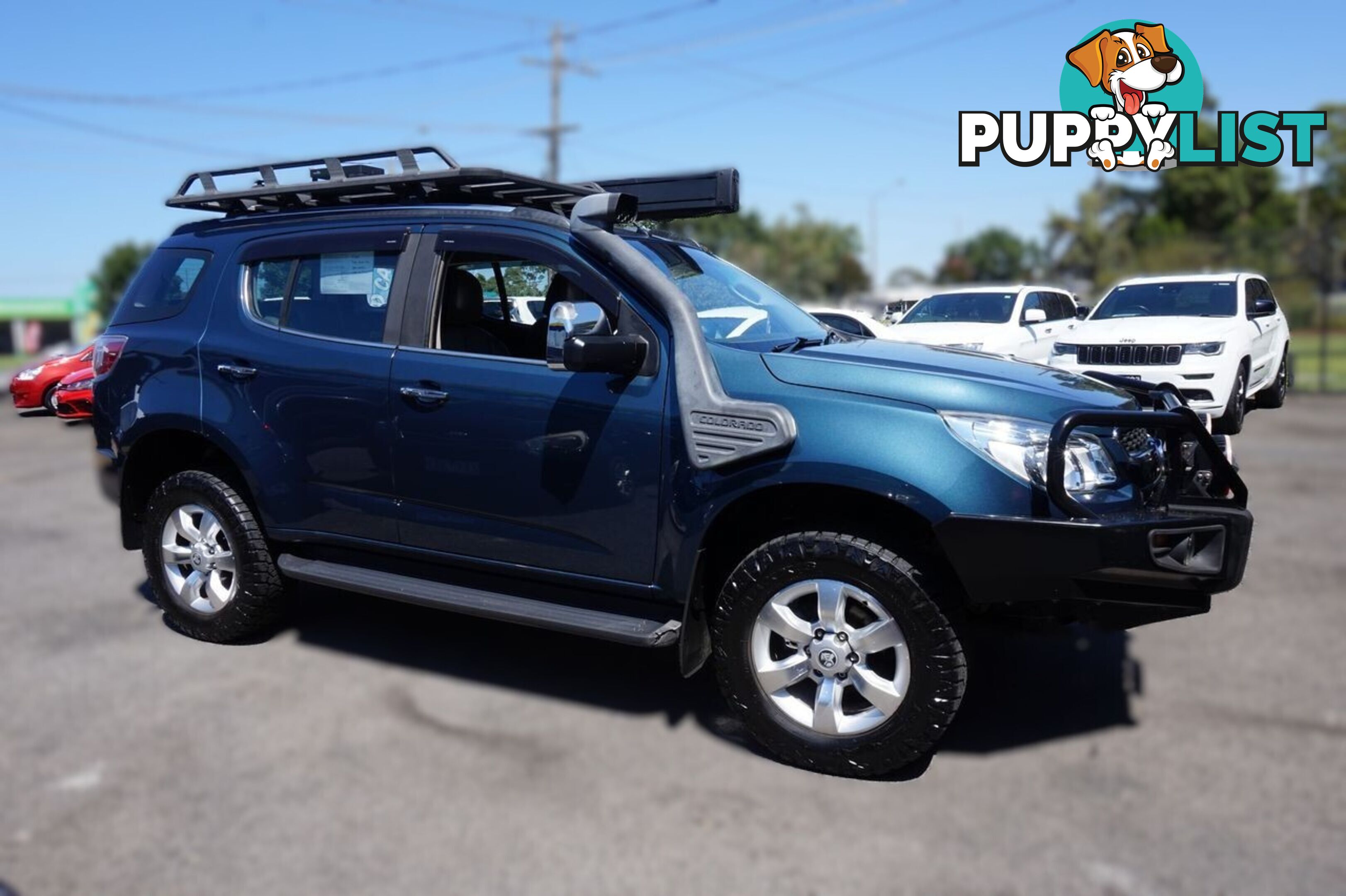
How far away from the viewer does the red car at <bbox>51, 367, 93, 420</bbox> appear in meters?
3.58

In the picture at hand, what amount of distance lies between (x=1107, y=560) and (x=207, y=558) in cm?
299

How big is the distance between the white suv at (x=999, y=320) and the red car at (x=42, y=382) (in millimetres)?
2448

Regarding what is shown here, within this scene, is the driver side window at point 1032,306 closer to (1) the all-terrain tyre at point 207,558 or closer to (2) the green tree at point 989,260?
(2) the green tree at point 989,260

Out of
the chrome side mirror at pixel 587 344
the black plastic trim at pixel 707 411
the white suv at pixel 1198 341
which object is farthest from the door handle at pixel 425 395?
→ the white suv at pixel 1198 341

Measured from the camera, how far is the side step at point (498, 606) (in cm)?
332

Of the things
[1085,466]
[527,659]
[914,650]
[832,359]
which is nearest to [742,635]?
[914,650]

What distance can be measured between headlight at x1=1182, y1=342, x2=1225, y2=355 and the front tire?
1.00 metres

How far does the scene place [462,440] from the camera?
12.3 feet

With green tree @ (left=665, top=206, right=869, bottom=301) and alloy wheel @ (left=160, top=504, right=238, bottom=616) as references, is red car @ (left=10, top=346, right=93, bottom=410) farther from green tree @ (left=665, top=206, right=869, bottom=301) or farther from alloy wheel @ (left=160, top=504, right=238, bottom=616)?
green tree @ (left=665, top=206, right=869, bottom=301)

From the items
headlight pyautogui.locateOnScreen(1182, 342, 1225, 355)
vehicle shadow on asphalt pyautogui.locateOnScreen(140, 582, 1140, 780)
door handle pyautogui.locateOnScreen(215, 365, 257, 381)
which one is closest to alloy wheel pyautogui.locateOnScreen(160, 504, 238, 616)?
vehicle shadow on asphalt pyautogui.locateOnScreen(140, 582, 1140, 780)

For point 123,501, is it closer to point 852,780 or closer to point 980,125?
point 852,780

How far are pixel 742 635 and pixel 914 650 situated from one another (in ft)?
1.53

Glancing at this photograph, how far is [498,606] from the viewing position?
346 cm

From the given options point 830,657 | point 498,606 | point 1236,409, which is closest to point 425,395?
point 498,606
